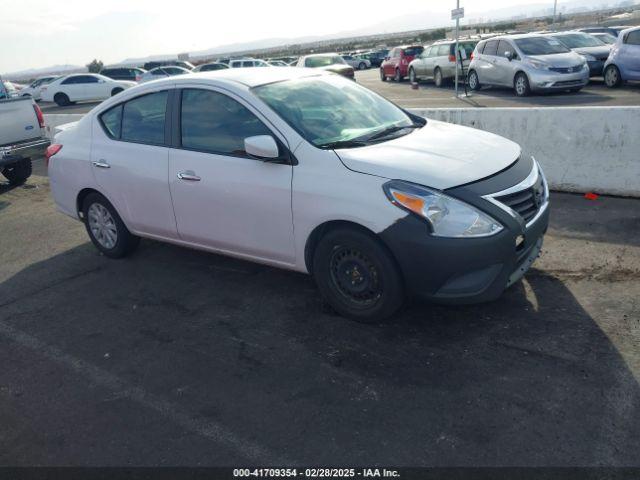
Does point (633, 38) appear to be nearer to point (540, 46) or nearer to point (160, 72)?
point (540, 46)

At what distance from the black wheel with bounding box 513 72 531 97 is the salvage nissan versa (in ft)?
39.6

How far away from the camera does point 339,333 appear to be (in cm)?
421

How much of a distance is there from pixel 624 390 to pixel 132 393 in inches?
115

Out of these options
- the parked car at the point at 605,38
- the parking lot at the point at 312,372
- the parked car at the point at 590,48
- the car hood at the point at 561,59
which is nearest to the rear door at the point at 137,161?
the parking lot at the point at 312,372

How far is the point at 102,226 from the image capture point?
6.10 metres

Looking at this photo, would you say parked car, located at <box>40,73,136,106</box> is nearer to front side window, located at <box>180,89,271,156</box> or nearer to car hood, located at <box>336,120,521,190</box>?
front side window, located at <box>180,89,271,156</box>

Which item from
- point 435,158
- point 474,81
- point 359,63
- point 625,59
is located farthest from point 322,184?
point 359,63

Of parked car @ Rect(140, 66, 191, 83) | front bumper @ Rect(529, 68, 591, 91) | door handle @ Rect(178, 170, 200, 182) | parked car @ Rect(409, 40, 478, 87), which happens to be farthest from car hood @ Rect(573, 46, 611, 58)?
parked car @ Rect(140, 66, 191, 83)

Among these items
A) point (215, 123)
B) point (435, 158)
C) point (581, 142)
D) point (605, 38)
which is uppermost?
point (605, 38)

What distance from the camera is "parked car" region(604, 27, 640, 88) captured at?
49.6ft

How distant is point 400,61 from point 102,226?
2141 centimetres

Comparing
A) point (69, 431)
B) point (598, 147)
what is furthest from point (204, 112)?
point (598, 147)

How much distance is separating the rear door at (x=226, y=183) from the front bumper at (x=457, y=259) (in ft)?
3.23

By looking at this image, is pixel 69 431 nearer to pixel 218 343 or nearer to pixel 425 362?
pixel 218 343
